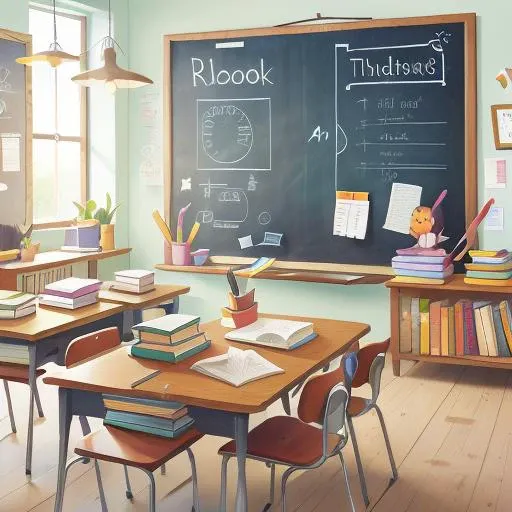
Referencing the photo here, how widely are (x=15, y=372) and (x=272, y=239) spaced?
2504 millimetres

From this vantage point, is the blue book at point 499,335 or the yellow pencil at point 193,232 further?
the yellow pencil at point 193,232

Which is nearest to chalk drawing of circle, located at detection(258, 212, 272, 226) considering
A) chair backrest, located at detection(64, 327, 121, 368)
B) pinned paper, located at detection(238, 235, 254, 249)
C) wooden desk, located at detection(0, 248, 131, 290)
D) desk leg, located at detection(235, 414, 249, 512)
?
pinned paper, located at detection(238, 235, 254, 249)

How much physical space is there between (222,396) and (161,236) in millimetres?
3805

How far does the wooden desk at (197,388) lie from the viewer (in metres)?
2.38

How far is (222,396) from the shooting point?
7.88 feet

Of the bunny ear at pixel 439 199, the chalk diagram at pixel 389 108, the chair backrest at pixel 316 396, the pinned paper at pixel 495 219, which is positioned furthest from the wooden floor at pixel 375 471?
the chalk diagram at pixel 389 108

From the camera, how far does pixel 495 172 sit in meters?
5.05

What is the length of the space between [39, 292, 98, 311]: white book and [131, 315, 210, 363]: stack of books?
0.94m

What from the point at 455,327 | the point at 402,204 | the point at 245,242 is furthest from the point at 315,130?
the point at 455,327

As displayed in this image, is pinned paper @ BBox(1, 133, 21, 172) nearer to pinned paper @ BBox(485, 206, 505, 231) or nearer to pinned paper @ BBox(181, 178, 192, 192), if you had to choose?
pinned paper @ BBox(181, 178, 192, 192)

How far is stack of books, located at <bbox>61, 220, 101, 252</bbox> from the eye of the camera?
5.36m

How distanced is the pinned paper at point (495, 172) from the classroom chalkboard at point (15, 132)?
3015 mm

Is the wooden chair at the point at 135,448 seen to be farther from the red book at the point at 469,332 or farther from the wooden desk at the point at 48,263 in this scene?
the red book at the point at 469,332

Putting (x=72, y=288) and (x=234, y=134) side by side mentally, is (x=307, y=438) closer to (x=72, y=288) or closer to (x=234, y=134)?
(x=72, y=288)
